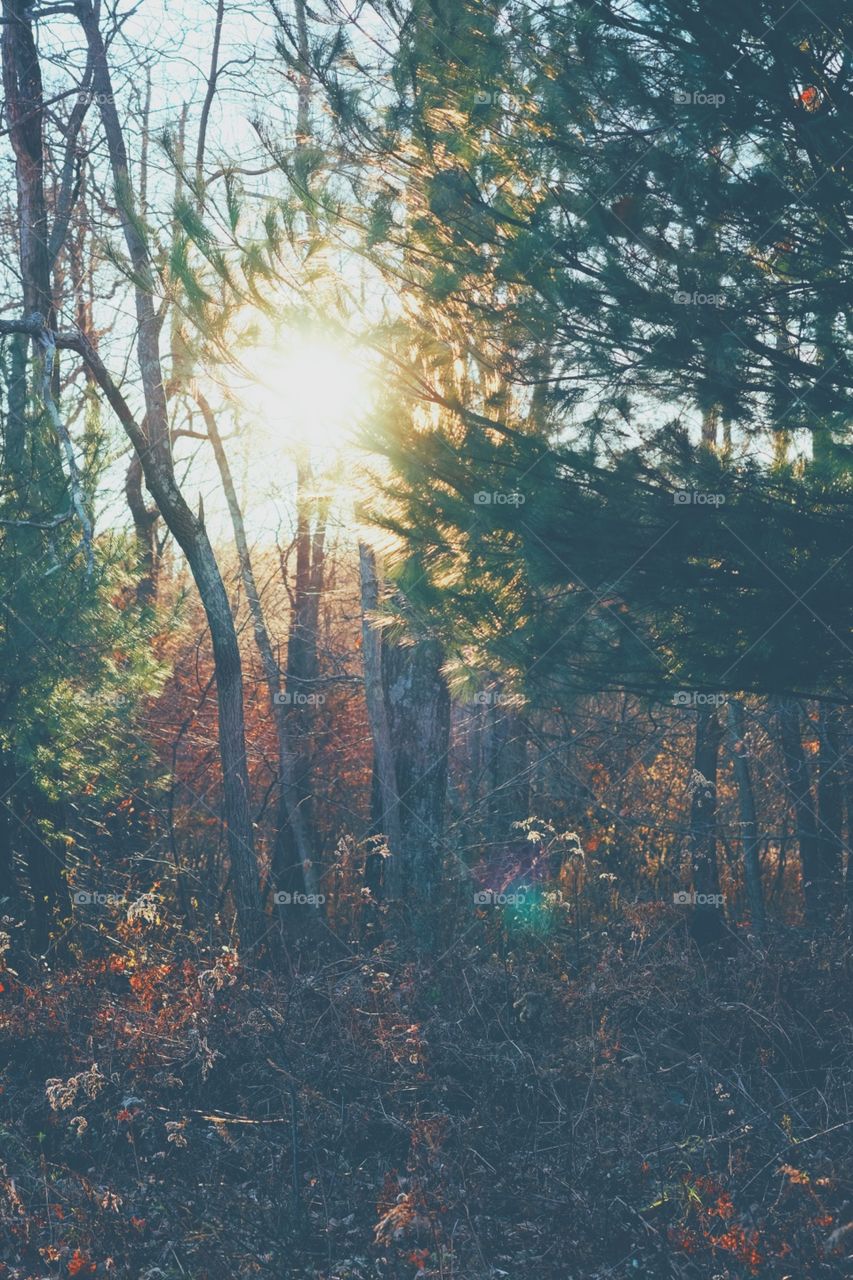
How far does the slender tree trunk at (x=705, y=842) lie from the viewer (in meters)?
10.1

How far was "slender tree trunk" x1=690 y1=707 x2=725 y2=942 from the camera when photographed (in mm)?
10086

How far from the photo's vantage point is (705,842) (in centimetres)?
1030

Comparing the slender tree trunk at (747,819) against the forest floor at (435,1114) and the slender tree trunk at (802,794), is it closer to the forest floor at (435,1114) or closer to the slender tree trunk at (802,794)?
the slender tree trunk at (802,794)

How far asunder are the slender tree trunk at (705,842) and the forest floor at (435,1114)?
1693mm

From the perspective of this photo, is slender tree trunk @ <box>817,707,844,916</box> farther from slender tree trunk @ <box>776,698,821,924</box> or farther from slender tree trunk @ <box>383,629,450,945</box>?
slender tree trunk @ <box>383,629,450,945</box>

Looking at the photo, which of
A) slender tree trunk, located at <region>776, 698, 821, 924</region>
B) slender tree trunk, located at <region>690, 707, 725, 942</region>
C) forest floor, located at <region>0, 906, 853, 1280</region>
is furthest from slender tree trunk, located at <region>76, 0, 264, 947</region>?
slender tree trunk, located at <region>776, 698, 821, 924</region>

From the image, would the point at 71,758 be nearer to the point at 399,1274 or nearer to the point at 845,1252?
the point at 399,1274

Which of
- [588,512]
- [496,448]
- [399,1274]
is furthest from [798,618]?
[399,1274]

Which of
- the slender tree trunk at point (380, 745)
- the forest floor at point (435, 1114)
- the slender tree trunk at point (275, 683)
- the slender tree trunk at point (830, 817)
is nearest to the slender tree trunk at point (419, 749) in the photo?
the slender tree trunk at point (380, 745)

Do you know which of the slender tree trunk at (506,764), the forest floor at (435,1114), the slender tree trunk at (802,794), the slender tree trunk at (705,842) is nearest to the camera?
the forest floor at (435,1114)

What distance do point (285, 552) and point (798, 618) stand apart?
10.7 metres

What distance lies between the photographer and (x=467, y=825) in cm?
1034

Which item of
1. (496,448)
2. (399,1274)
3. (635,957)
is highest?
(496,448)

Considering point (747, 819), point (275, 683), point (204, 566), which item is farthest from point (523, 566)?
point (275, 683)
